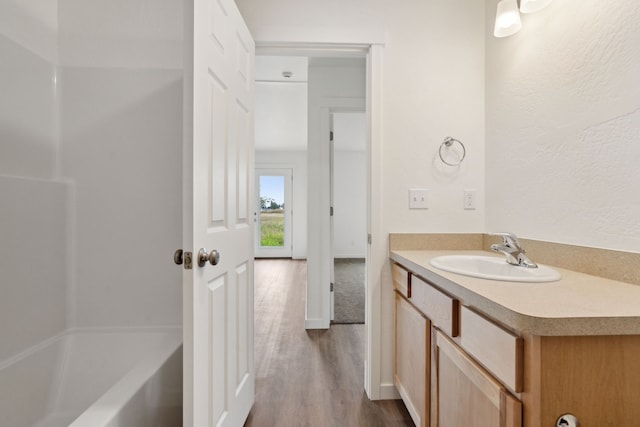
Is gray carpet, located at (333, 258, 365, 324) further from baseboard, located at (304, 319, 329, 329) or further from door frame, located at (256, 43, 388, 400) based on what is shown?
door frame, located at (256, 43, 388, 400)

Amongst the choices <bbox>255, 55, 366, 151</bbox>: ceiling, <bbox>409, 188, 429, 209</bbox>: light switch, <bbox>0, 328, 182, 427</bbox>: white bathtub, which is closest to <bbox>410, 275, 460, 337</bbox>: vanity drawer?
<bbox>409, 188, 429, 209</bbox>: light switch

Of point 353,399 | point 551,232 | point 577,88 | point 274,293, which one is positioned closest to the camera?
point 577,88

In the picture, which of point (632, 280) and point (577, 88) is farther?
point (577, 88)

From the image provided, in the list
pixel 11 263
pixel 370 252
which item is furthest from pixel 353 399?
pixel 11 263

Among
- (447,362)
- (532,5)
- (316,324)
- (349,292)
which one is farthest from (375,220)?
(349,292)

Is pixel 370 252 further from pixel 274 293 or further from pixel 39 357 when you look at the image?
pixel 274 293

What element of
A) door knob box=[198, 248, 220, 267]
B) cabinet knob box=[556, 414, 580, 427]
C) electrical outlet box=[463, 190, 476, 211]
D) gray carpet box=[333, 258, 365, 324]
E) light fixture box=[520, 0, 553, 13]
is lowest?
gray carpet box=[333, 258, 365, 324]

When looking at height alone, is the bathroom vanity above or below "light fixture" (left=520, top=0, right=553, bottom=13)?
below

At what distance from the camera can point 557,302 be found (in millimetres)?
790

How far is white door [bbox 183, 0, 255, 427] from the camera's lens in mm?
1032

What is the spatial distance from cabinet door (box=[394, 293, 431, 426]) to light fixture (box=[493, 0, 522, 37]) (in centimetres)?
141

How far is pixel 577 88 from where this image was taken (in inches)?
48.3

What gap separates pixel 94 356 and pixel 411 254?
67.5 inches

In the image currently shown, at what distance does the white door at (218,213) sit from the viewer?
40.6 inches
